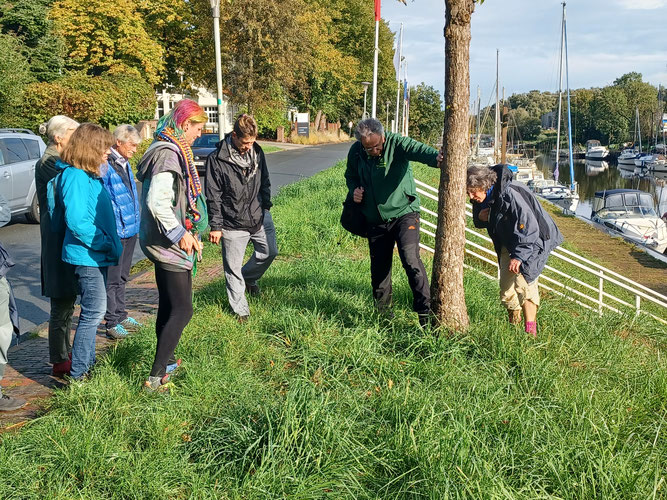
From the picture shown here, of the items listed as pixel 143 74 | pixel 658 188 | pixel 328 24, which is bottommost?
pixel 658 188

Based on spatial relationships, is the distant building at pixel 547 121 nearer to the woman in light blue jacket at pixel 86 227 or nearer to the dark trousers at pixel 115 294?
the dark trousers at pixel 115 294

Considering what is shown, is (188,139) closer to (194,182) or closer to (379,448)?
A: (194,182)

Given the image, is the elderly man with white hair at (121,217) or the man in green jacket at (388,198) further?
the elderly man with white hair at (121,217)

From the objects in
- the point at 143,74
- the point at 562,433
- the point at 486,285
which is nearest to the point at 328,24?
the point at 143,74

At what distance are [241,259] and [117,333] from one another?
1.27 m

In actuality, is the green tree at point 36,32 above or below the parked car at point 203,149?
above

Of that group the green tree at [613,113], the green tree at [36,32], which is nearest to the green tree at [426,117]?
the green tree at [36,32]

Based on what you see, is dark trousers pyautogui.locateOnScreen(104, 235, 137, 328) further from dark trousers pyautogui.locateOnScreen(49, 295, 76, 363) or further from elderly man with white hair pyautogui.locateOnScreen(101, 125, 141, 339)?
dark trousers pyautogui.locateOnScreen(49, 295, 76, 363)

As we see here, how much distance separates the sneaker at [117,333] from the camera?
18.2 ft

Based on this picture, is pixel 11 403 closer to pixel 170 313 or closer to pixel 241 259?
pixel 170 313

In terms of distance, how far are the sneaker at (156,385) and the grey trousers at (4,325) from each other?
0.99 metres

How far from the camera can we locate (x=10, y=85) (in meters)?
23.8

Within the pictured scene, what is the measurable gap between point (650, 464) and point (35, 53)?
115 ft

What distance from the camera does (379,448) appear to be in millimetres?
3135
